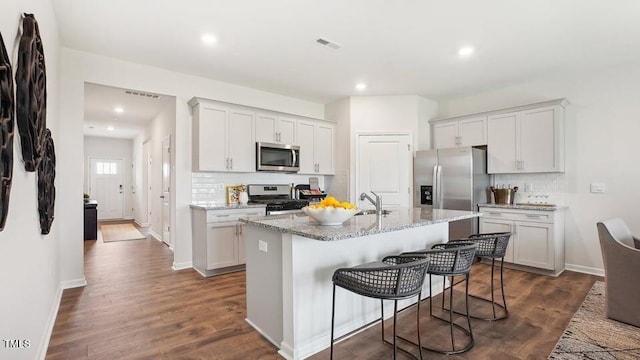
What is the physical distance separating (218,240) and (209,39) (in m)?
2.32

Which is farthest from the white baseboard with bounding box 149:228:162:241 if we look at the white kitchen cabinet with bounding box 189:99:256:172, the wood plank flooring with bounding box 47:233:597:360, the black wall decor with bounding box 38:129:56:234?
the black wall decor with bounding box 38:129:56:234

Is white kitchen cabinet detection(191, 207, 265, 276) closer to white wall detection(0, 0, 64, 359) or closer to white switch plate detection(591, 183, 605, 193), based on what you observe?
white wall detection(0, 0, 64, 359)

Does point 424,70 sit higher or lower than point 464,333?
higher

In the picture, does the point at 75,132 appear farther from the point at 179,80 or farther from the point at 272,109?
the point at 272,109

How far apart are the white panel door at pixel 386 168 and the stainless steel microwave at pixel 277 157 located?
1072 mm

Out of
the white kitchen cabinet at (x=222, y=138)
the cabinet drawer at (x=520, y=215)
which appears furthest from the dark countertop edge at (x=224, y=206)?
the cabinet drawer at (x=520, y=215)

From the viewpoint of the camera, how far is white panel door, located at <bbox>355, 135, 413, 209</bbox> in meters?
5.30

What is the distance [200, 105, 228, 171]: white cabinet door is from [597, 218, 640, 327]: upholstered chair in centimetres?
414

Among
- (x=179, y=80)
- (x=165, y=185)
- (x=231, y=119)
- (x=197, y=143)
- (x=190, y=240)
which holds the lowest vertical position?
(x=190, y=240)

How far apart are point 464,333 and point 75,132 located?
441cm

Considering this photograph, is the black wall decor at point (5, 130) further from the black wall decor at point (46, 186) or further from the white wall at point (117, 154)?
the white wall at point (117, 154)

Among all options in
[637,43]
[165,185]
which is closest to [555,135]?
[637,43]

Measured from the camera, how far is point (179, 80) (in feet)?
14.3

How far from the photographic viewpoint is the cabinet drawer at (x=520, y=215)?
13.3ft
